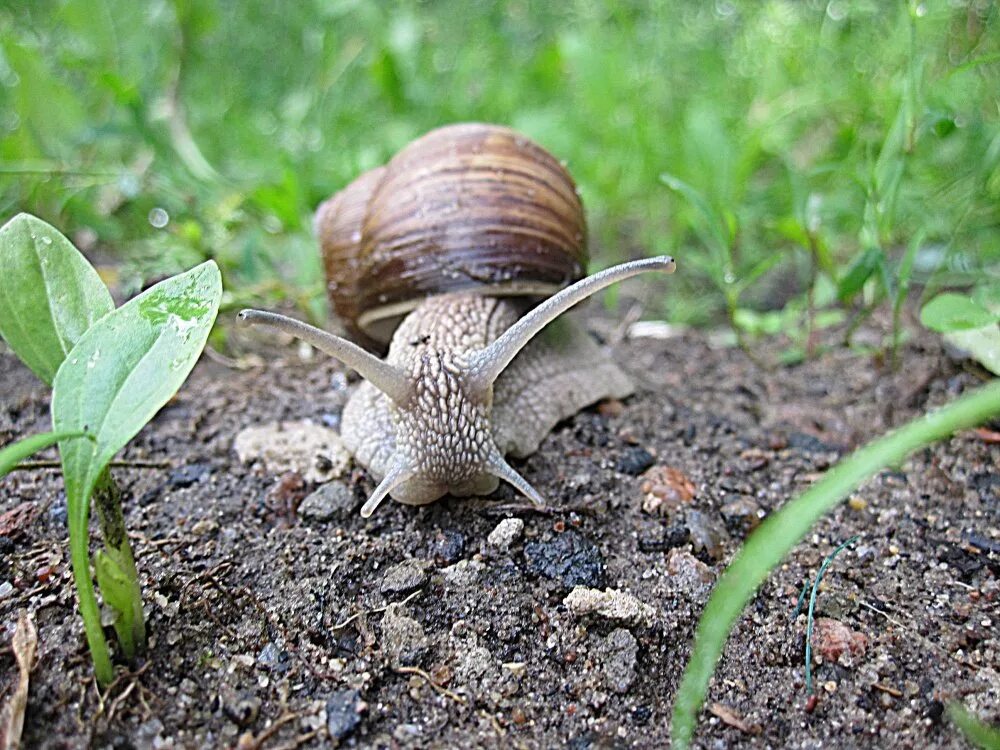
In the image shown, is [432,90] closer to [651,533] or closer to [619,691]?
[651,533]

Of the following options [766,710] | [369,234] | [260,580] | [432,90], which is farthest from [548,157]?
[432,90]

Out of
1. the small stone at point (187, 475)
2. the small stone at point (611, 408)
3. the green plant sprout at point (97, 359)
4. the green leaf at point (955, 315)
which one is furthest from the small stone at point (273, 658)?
the green leaf at point (955, 315)

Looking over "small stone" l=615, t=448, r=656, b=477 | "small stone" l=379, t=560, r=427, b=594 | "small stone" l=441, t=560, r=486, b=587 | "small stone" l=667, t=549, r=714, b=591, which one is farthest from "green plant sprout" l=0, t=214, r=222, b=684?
"small stone" l=615, t=448, r=656, b=477

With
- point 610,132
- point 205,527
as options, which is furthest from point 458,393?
point 610,132

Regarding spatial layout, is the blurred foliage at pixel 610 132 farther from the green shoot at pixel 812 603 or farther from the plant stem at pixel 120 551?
the plant stem at pixel 120 551

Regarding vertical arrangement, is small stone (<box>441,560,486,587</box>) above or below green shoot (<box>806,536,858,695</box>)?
above

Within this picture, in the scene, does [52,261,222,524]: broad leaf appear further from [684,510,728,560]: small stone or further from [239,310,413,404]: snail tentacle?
[684,510,728,560]: small stone
